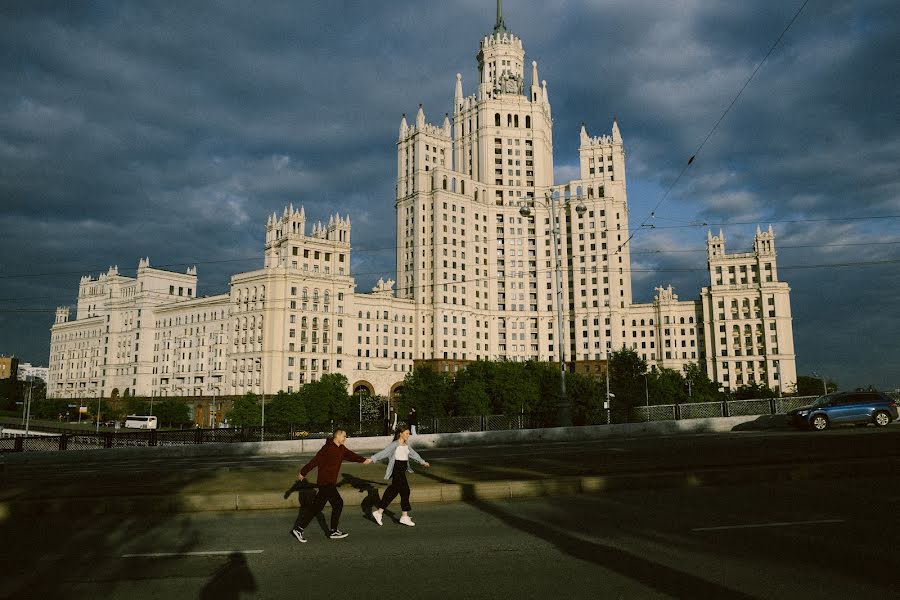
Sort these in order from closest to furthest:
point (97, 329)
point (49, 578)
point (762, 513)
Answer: point (49, 578) < point (762, 513) < point (97, 329)

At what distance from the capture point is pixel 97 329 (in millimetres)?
179500

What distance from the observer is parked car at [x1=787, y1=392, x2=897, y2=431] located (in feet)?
92.9

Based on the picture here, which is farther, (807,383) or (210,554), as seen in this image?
(807,383)

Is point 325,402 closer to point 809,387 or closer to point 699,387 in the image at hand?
point 699,387

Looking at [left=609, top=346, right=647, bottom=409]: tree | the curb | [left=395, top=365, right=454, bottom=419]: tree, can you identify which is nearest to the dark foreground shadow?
the curb

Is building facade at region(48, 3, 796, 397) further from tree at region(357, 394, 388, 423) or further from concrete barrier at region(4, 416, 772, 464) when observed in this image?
concrete barrier at region(4, 416, 772, 464)

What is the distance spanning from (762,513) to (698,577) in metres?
4.54

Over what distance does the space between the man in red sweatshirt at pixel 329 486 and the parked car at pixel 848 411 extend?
24917 millimetres

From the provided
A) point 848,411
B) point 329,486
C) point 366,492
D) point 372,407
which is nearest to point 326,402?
point 372,407

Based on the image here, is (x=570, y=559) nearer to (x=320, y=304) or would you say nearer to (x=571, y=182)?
(x=320, y=304)

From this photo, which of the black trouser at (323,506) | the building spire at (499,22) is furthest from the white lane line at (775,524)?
the building spire at (499,22)

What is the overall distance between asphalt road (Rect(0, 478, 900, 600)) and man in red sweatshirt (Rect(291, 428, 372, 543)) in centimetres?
26

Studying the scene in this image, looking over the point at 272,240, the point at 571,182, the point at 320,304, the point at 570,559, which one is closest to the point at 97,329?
the point at 272,240

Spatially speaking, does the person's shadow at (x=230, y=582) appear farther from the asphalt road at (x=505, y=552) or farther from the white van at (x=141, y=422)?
the white van at (x=141, y=422)
